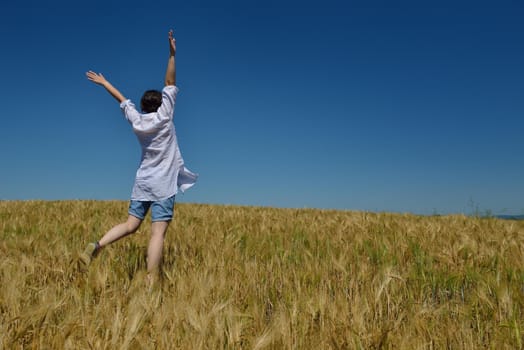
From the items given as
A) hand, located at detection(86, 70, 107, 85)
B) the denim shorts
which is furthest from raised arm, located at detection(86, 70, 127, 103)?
the denim shorts

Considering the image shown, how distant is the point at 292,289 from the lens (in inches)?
99.0

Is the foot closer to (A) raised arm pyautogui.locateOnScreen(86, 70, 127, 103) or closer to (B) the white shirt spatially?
(B) the white shirt

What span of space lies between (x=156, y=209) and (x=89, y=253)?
2.25ft

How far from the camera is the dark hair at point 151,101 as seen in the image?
3.35 meters

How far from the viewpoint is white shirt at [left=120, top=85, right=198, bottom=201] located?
3.19 m

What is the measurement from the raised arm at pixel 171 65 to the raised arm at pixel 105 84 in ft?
1.69

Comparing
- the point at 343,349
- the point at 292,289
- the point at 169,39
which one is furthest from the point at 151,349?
the point at 169,39

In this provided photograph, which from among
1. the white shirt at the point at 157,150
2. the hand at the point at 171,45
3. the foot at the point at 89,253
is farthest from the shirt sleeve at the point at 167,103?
the foot at the point at 89,253

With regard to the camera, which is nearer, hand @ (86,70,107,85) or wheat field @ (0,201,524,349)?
wheat field @ (0,201,524,349)

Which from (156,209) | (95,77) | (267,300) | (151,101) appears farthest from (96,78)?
(267,300)

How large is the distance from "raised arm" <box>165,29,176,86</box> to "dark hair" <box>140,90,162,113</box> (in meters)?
0.17

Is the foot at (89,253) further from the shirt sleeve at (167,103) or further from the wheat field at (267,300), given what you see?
the shirt sleeve at (167,103)

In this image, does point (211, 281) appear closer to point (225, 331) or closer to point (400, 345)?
point (225, 331)

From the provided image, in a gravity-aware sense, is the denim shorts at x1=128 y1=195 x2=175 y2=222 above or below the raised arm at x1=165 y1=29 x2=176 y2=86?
below
